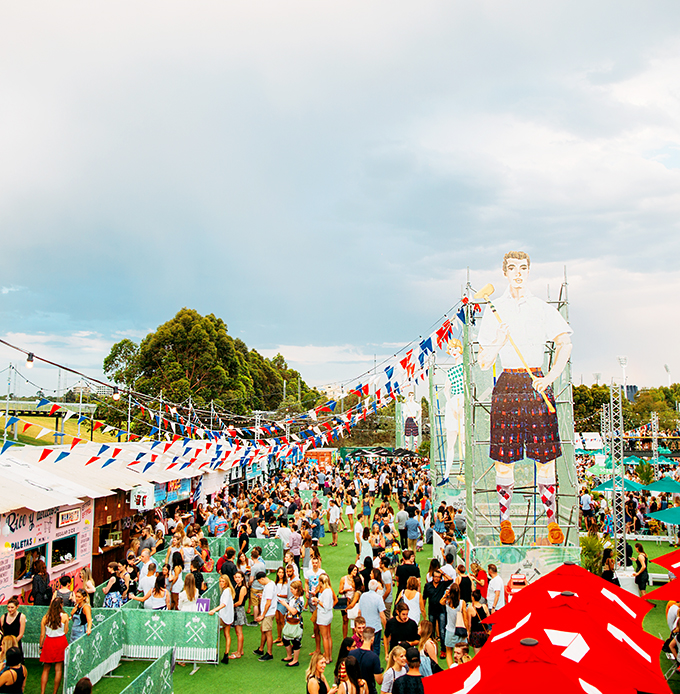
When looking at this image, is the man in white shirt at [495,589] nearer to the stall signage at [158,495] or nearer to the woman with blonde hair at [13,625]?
the woman with blonde hair at [13,625]

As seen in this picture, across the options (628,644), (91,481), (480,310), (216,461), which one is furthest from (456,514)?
(628,644)

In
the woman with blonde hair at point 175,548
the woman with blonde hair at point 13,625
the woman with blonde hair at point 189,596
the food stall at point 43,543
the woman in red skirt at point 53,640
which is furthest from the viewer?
the woman with blonde hair at point 175,548

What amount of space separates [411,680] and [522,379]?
9.46 meters

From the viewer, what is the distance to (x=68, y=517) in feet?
37.3

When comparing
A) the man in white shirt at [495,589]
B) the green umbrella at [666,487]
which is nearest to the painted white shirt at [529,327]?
the green umbrella at [666,487]

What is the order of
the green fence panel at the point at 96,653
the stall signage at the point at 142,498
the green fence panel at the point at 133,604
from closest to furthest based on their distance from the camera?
the green fence panel at the point at 96,653
the green fence panel at the point at 133,604
the stall signage at the point at 142,498

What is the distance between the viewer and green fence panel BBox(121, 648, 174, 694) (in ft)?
18.7

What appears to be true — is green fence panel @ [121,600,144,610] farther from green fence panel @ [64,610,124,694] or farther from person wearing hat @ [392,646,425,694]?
person wearing hat @ [392,646,425,694]

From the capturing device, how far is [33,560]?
10477 millimetres

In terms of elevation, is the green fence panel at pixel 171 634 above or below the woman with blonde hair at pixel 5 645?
below

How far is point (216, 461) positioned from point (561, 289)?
1247 cm

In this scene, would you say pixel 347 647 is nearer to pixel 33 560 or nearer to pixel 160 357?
pixel 33 560

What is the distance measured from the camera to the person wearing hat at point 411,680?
541cm

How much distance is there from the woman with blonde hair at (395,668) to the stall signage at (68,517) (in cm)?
776
